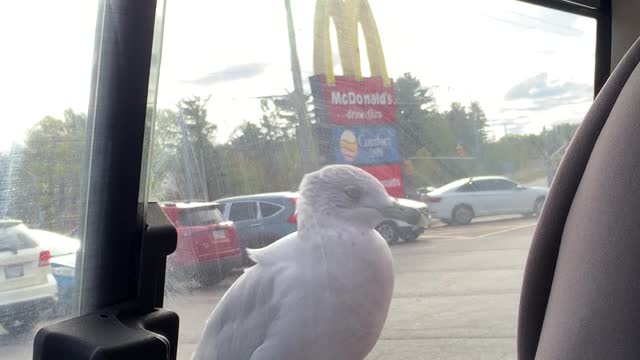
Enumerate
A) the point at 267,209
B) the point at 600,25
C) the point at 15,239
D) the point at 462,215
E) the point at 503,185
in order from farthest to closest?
the point at 600,25 < the point at 503,185 < the point at 462,215 < the point at 267,209 < the point at 15,239

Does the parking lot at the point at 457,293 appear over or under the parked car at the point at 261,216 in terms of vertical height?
under

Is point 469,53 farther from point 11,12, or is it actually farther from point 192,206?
point 11,12

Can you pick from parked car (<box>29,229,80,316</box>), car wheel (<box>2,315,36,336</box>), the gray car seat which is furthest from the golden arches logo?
the gray car seat

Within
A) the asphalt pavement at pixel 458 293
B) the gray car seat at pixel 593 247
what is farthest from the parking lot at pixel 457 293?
the gray car seat at pixel 593 247

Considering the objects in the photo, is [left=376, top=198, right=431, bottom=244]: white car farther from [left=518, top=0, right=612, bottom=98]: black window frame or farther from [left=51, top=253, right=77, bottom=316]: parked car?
[left=518, top=0, right=612, bottom=98]: black window frame

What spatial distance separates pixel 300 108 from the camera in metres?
1.80

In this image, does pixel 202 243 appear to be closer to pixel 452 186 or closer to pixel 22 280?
pixel 22 280

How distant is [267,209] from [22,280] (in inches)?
25.5

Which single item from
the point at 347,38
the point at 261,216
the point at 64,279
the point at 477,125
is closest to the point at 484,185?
the point at 477,125

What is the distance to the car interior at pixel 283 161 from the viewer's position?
2.78ft

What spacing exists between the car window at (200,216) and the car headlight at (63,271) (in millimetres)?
309

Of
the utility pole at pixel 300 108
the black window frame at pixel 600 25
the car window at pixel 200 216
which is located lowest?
the car window at pixel 200 216

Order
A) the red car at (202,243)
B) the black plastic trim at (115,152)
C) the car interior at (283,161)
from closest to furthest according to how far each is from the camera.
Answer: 1. the car interior at (283,161)
2. the black plastic trim at (115,152)
3. the red car at (202,243)

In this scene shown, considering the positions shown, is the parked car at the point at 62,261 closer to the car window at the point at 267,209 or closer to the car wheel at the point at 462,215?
the car window at the point at 267,209
